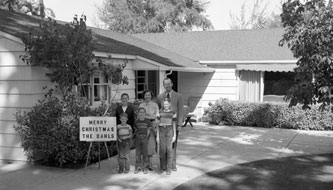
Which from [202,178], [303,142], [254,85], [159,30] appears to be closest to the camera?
[202,178]

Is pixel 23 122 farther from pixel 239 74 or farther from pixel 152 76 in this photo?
pixel 239 74

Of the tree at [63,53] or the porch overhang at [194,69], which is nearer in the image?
the tree at [63,53]

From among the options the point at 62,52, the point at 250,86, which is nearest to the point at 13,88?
the point at 62,52

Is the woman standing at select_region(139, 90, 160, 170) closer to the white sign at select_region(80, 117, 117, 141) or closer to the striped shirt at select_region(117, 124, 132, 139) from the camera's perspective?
the striped shirt at select_region(117, 124, 132, 139)

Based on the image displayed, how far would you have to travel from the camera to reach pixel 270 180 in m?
6.68

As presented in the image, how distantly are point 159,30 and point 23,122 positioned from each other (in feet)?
97.9

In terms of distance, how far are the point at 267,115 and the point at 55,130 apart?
9.05 meters

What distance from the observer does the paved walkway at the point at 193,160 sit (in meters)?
6.56

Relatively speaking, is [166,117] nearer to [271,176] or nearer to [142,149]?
[142,149]

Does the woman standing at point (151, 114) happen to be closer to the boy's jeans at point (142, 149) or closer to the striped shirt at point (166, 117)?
the boy's jeans at point (142, 149)

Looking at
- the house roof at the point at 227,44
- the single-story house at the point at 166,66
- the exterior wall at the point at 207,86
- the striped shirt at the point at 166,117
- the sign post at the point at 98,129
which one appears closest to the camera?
the striped shirt at the point at 166,117

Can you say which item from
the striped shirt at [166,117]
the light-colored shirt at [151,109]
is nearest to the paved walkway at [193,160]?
the striped shirt at [166,117]

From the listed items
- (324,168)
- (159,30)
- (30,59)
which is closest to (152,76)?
(30,59)

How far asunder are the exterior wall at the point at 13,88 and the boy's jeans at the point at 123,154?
2.25m
